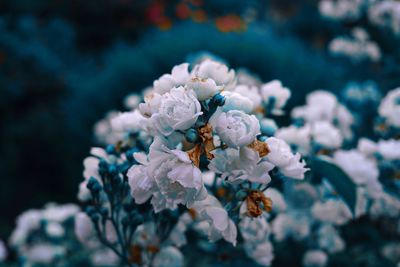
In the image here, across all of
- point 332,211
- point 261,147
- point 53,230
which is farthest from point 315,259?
point 53,230

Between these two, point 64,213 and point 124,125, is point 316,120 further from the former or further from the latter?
point 64,213

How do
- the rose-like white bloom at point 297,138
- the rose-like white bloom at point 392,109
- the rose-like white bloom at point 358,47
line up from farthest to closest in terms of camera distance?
the rose-like white bloom at point 358,47
the rose-like white bloom at point 392,109
the rose-like white bloom at point 297,138

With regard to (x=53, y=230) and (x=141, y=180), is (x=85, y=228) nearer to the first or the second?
(x=141, y=180)

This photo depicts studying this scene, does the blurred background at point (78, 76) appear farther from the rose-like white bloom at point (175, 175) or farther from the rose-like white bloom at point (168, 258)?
the rose-like white bloom at point (175, 175)

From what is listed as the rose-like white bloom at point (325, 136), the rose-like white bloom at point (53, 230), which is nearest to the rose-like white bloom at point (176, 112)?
the rose-like white bloom at point (325, 136)

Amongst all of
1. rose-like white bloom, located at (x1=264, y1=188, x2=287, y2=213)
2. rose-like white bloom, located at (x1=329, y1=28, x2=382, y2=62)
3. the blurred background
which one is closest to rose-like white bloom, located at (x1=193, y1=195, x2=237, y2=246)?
rose-like white bloom, located at (x1=264, y1=188, x2=287, y2=213)

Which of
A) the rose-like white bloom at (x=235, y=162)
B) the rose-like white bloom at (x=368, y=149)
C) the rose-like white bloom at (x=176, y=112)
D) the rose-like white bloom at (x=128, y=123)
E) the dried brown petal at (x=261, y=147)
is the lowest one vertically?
the rose-like white bloom at (x=235, y=162)

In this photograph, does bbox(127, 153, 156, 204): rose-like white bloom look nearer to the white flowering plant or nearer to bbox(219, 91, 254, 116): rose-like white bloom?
the white flowering plant
